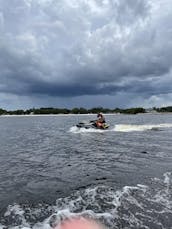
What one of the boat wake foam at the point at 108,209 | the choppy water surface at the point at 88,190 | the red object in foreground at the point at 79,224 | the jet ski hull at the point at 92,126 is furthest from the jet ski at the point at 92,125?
the red object in foreground at the point at 79,224

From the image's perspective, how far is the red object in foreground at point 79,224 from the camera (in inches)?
365

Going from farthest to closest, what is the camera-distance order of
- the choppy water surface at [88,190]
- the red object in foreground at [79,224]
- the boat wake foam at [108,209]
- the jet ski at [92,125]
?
the jet ski at [92,125] → the choppy water surface at [88,190] → the boat wake foam at [108,209] → the red object in foreground at [79,224]

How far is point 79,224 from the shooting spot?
9.52 metres

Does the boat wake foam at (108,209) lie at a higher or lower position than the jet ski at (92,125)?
lower

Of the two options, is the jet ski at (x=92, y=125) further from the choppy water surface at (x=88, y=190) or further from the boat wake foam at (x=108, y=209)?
the boat wake foam at (x=108, y=209)

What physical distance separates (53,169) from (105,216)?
904 cm

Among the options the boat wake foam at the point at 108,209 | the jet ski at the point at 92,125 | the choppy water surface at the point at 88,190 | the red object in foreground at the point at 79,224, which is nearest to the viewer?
the red object in foreground at the point at 79,224

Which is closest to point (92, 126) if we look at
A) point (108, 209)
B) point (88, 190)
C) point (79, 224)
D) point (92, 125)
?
point (92, 125)

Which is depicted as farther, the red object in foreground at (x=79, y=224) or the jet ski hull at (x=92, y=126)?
the jet ski hull at (x=92, y=126)

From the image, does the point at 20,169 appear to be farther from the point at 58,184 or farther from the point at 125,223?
the point at 125,223

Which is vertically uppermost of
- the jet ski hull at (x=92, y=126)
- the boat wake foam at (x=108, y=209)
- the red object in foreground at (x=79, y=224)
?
the jet ski hull at (x=92, y=126)

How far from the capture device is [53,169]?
63.2 feet

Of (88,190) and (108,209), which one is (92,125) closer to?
(88,190)

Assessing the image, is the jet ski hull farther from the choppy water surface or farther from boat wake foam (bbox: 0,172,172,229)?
boat wake foam (bbox: 0,172,172,229)
